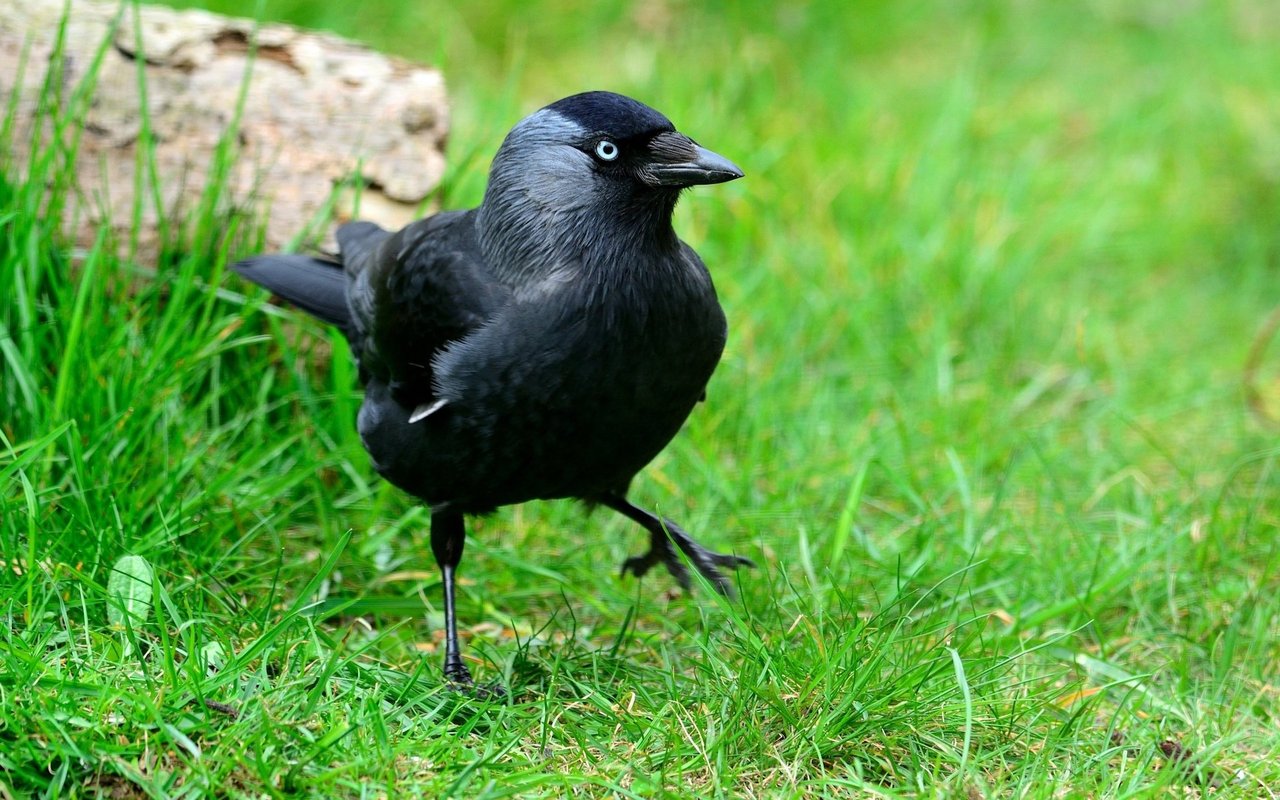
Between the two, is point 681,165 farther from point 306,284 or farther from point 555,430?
point 306,284

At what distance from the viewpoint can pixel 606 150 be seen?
2.95 metres

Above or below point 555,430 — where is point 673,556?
below

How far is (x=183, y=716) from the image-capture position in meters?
2.43

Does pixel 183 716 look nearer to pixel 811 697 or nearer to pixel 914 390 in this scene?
pixel 811 697

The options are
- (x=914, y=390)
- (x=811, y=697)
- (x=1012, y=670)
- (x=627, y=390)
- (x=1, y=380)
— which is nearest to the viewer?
(x=811, y=697)

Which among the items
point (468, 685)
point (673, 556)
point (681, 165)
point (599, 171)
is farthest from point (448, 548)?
point (681, 165)

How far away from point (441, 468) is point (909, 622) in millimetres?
1206

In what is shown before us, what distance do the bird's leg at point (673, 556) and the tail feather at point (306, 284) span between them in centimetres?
93

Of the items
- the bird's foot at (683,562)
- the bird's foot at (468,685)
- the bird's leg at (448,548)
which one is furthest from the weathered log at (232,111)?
the bird's foot at (468,685)

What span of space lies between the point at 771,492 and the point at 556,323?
4.58 ft

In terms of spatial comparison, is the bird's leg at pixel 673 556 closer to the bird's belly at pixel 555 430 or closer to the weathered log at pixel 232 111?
the bird's belly at pixel 555 430

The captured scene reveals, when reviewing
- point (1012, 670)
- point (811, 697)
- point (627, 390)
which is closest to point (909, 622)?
point (1012, 670)

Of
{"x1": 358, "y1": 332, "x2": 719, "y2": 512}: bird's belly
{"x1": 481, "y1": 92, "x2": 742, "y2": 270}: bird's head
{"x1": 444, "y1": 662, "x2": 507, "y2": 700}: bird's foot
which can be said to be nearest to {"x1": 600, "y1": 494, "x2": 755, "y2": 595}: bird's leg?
{"x1": 358, "y1": 332, "x2": 719, "y2": 512}: bird's belly

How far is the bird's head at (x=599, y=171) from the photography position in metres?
2.91
